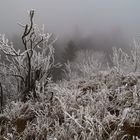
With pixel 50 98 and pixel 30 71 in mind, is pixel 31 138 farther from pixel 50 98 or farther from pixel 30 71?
pixel 30 71

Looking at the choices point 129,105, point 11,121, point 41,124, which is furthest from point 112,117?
point 11,121

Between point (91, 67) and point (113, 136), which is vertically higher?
point (113, 136)

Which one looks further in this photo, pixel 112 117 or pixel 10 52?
pixel 10 52

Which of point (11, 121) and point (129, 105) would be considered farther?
point (11, 121)

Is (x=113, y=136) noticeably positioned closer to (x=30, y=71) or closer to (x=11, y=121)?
(x=11, y=121)

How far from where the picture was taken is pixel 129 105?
5.65 metres

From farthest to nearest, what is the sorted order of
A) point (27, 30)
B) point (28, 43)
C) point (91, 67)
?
point (91, 67), point (28, 43), point (27, 30)

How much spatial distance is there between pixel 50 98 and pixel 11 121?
110 centimetres

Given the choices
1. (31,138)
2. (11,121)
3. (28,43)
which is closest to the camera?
(31,138)

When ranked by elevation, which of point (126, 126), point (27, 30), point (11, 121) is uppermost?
point (27, 30)

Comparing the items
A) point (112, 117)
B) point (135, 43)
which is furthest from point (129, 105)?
point (135, 43)

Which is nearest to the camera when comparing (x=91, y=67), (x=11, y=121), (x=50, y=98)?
(x=11, y=121)

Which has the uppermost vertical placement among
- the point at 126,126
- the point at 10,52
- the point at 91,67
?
the point at 10,52

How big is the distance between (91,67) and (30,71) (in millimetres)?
18360
